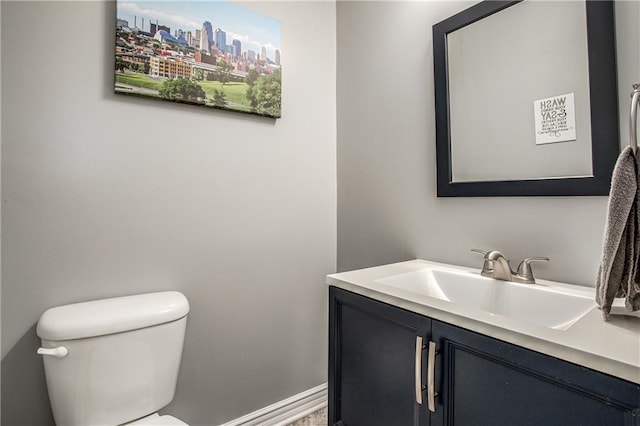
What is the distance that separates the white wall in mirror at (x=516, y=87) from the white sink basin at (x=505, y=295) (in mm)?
367

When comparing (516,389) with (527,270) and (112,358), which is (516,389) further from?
(112,358)

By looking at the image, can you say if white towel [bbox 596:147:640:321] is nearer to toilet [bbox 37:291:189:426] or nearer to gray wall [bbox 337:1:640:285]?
gray wall [bbox 337:1:640:285]

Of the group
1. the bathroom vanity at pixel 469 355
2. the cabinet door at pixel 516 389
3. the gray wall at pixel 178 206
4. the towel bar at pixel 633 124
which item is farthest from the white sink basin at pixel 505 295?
the gray wall at pixel 178 206

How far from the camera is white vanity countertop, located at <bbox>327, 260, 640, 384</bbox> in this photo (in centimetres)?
54

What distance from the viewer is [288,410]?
5.22 ft

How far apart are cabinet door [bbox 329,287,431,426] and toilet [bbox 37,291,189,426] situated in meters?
0.54

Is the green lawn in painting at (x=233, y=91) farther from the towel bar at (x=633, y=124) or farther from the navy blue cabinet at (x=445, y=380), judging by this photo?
the towel bar at (x=633, y=124)

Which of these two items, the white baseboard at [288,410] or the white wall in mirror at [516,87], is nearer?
the white wall in mirror at [516,87]

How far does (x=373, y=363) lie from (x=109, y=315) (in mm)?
842

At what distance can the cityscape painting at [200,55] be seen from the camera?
117 cm

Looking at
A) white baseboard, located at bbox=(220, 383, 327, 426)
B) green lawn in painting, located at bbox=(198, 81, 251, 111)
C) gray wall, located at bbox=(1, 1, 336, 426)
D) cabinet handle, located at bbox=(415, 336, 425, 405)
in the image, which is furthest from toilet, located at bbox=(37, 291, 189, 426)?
green lawn in painting, located at bbox=(198, 81, 251, 111)

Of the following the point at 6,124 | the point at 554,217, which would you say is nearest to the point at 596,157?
the point at 554,217

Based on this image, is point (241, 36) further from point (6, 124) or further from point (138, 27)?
point (6, 124)

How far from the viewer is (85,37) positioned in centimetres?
111
